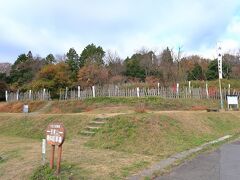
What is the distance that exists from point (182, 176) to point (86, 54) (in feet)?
155

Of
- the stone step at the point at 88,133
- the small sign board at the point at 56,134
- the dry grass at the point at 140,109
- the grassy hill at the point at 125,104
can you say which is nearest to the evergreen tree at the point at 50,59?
the grassy hill at the point at 125,104

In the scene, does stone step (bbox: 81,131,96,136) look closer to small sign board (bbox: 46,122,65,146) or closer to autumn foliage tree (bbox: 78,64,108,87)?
small sign board (bbox: 46,122,65,146)

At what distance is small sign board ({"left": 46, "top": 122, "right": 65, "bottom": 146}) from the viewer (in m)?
7.21

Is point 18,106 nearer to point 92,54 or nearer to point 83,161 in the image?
point 92,54

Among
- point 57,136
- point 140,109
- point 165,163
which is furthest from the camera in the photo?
point 140,109

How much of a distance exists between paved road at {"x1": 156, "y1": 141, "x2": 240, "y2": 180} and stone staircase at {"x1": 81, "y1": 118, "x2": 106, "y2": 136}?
483cm

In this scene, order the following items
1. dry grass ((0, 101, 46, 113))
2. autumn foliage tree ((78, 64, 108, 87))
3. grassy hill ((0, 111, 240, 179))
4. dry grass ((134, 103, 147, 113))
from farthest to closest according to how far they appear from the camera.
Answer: autumn foliage tree ((78, 64, 108, 87)) → dry grass ((0, 101, 46, 113)) → dry grass ((134, 103, 147, 113)) → grassy hill ((0, 111, 240, 179))

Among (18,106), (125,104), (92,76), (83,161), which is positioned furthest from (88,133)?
(92,76)

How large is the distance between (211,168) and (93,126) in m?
6.65

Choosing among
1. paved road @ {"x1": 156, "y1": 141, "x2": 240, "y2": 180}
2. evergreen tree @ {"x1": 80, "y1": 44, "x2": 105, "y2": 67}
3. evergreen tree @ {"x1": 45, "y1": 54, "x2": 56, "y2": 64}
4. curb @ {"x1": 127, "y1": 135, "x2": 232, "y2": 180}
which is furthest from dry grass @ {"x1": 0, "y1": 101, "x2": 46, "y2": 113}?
evergreen tree @ {"x1": 45, "y1": 54, "x2": 56, "y2": 64}

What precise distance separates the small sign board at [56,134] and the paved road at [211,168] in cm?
224

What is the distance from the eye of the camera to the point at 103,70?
43188 mm

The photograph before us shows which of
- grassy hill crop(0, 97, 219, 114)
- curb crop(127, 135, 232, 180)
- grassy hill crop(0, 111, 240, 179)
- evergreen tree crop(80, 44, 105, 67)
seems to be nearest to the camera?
curb crop(127, 135, 232, 180)

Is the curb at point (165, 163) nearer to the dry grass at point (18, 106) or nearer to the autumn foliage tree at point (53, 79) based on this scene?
the dry grass at point (18, 106)
